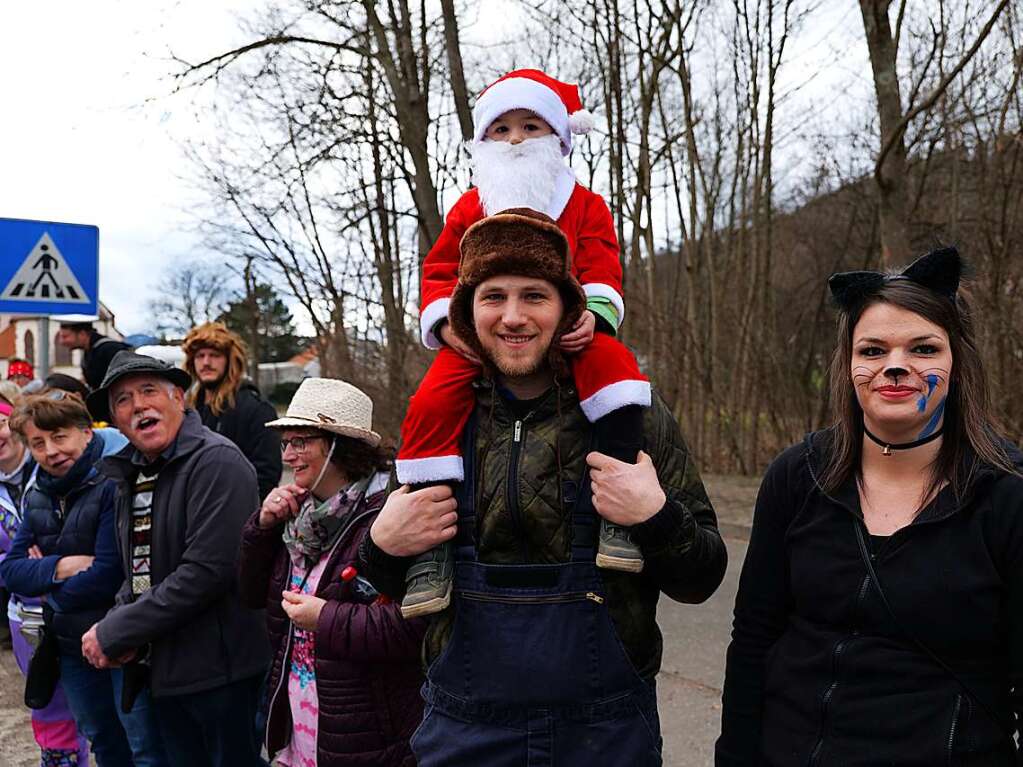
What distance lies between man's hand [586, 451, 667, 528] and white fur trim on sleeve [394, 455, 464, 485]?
0.33 meters

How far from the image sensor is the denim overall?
1.85 meters

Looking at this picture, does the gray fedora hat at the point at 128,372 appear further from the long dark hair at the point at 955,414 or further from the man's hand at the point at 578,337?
the long dark hair at the point at 955,414

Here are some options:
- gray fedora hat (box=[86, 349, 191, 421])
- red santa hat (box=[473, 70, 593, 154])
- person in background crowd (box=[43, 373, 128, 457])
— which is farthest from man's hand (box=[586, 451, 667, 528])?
person in background crowd (box=[43, 373, 128, 457])

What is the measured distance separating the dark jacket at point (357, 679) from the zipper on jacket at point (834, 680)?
121 cm

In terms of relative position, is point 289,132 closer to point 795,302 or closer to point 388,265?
point 388,265

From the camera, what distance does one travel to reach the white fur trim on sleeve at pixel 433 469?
6.54 ft

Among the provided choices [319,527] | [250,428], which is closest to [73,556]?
[319,527]

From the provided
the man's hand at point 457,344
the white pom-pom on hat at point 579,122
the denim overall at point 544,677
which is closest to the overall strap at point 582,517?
the denim overall at point 544,677

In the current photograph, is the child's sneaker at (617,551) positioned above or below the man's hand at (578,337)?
below

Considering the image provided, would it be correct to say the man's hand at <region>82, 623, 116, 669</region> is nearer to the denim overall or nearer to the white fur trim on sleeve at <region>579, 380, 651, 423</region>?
the denim overall

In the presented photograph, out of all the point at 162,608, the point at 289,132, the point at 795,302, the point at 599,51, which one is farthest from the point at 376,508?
the point at 795,302

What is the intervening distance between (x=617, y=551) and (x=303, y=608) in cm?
137

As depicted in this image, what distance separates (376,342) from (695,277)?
5894 mm

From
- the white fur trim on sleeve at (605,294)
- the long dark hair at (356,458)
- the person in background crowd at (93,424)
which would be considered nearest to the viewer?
the white fur trim on sleeve at (605,294)
